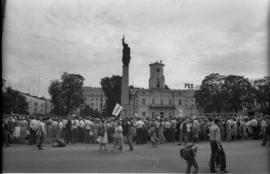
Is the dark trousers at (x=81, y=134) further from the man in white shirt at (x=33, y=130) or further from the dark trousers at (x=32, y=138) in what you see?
the dark trousers at (x=32, y=138)

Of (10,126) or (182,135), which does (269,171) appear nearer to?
(182,135)

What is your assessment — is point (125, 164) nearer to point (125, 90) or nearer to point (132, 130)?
point (132, 130)

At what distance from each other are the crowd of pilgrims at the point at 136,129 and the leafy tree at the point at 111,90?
56.3 meters

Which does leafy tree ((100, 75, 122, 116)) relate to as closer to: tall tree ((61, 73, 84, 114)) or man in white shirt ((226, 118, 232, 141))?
tall tree ((61, 73, 84, 114))

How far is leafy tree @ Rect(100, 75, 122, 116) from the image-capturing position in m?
84.1

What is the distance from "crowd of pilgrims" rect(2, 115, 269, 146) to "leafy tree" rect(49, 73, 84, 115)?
186ft

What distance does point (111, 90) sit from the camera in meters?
86.6

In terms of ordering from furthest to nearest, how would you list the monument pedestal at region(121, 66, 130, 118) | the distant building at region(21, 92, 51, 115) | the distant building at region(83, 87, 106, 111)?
the distant building at region(83, 87, 106, 111) < the distant building at region(21, 92, 51, 115) < the monument pedestal at region(121, 66, 130, 118)

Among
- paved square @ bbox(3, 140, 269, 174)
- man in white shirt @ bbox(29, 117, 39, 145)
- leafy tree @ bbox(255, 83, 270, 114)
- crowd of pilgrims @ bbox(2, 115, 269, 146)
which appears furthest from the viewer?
leafy tree @ bbox(255, 83, 270, 114)

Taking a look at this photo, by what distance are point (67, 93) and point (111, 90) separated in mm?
10786

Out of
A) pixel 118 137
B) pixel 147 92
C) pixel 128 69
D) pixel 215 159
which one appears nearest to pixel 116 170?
pixel 215 159

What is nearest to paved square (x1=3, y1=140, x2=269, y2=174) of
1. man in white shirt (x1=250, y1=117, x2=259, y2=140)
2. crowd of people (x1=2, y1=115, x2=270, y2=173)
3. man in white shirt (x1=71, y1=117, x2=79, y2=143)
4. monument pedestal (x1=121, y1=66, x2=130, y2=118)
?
crowd of people (x1=2, y1=115, x2=270, y2=173)

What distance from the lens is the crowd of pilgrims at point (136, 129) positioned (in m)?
24.3

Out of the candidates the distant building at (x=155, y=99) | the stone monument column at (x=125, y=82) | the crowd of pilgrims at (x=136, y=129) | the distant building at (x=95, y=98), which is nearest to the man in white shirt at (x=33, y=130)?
the crowd of pilgrims at (x=136, y=129)
